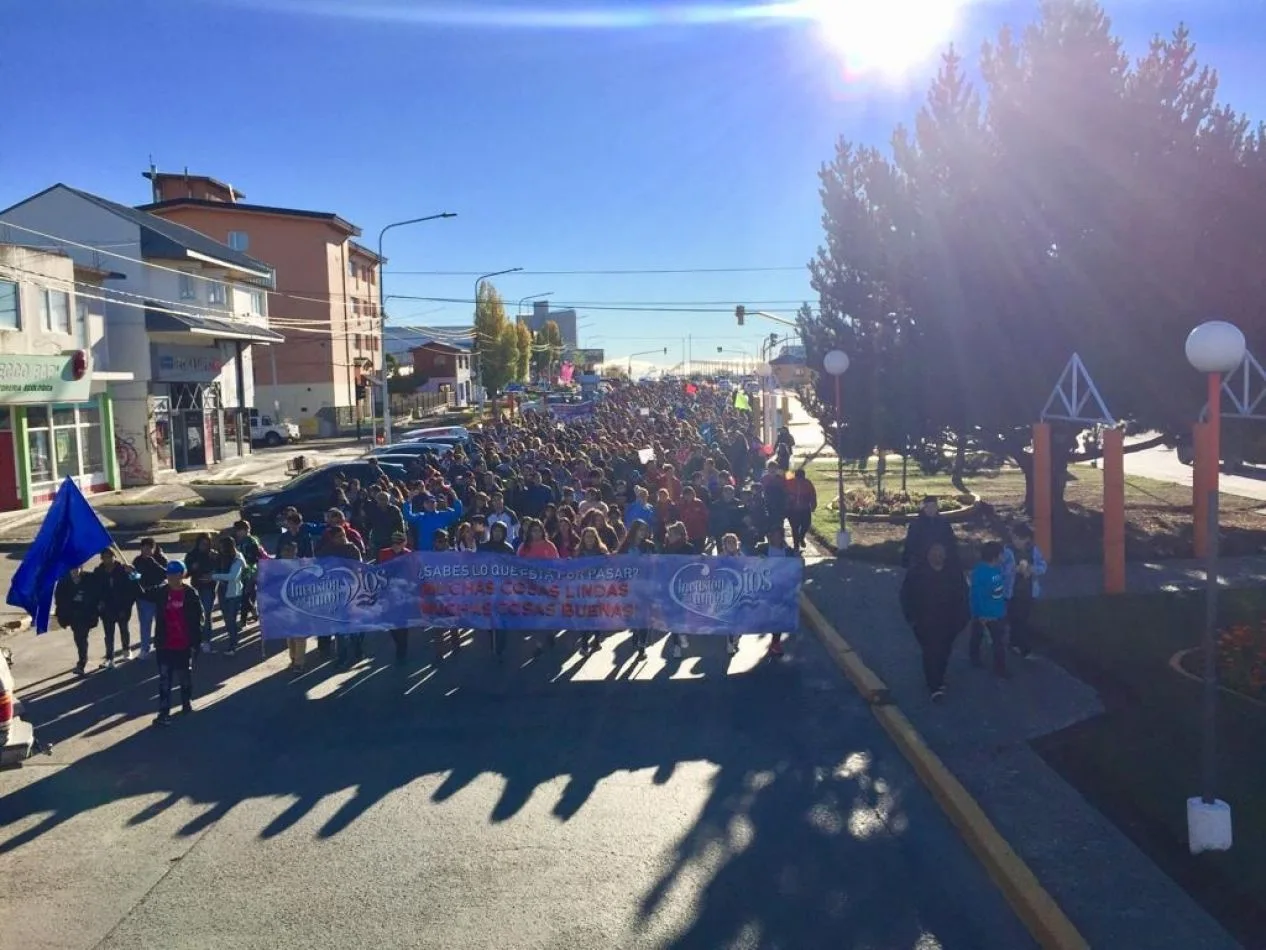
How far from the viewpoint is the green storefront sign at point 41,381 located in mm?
24750

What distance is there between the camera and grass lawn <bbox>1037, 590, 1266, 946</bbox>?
18.9 feet

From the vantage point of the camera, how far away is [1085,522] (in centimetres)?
1909

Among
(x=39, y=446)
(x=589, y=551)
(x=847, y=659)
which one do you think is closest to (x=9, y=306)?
(x=39, y=446)

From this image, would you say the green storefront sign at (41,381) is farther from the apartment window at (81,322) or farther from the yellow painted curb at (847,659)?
the yellow painted curb at (847,659)

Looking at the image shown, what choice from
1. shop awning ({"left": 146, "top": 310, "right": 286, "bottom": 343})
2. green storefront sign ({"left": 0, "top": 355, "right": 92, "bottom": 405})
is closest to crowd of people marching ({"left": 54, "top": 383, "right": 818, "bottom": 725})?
green storefront sign ({"left": 0, "top": 355, "right": 92, "bottom": 405})

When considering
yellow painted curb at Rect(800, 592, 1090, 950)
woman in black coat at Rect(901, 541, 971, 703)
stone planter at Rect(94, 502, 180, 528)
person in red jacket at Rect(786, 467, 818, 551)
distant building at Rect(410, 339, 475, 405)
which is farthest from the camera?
distant building at Rect(410, 339, 475, 405)

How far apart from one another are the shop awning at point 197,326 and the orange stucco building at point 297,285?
658 inches

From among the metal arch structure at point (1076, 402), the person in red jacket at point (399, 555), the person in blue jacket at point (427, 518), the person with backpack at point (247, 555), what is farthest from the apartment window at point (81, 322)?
the metal arch structure at point (1076, 402)

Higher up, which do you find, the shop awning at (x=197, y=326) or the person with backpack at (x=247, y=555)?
the shop awning at (x=197, y=326)

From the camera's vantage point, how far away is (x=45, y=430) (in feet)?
91.8

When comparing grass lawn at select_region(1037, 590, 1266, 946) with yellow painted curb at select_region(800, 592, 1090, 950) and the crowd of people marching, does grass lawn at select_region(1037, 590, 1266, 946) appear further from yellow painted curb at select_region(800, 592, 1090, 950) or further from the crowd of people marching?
the crowd of people marching

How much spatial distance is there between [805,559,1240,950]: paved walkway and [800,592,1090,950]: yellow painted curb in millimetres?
91

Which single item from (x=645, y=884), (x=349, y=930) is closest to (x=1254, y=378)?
(x=645, y=884)

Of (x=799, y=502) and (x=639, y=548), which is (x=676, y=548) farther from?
(x=799, y=502)
